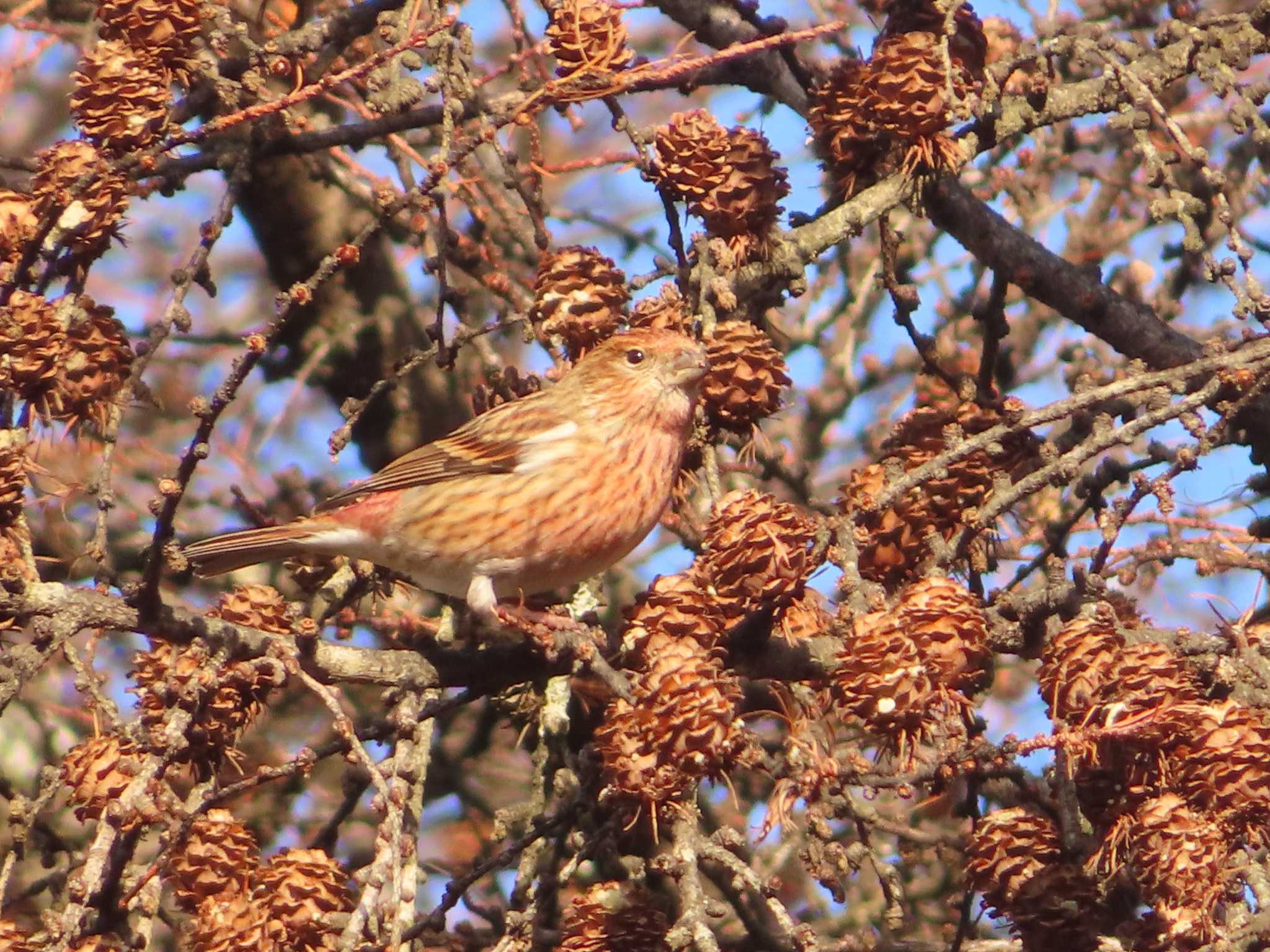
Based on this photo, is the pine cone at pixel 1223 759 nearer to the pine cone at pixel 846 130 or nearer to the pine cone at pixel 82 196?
the pine cone at pixel 846 130

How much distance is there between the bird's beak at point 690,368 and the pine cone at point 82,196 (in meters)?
1.43

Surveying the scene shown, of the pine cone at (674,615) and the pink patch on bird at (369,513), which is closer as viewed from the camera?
the pine cone at (674,615)

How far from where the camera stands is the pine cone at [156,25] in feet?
12.9

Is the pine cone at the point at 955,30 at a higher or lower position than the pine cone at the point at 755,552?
higher

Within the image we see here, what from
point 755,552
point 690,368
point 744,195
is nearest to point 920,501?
point 755,552


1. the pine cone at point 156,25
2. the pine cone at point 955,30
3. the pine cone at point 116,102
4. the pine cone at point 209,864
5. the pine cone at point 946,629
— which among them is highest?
the pine cone at point 955,30

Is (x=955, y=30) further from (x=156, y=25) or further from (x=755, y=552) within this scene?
(x=156, y=25)

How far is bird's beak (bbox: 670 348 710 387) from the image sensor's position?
12.8 ft

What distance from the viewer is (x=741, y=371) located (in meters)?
3.89

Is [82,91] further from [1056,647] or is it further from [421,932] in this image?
[1056,647]

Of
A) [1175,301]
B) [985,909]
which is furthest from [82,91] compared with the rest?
[1175,301]

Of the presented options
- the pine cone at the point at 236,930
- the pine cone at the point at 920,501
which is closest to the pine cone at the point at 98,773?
the pine cone at the point at 236,930

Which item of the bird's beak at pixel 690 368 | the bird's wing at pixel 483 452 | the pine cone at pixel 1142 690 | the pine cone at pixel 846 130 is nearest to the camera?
the pine cone at pixel 1142 690

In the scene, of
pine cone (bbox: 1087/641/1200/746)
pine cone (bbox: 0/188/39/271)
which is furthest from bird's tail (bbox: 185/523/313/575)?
pine cone (bbox: 1087/641/1200/746)
